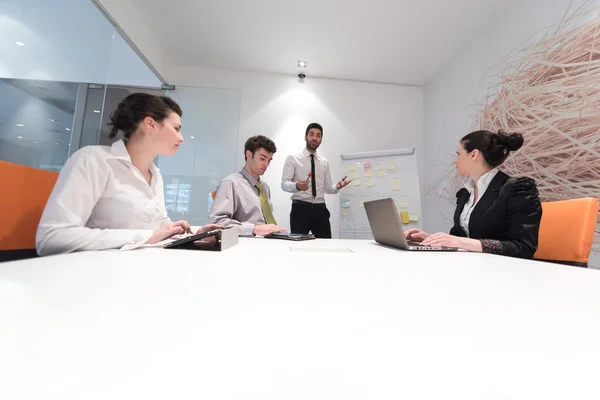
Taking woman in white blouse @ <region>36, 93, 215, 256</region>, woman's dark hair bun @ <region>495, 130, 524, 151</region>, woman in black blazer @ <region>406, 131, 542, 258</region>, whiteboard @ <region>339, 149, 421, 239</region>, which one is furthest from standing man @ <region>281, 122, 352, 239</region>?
woman in white blouse @ <region>36, 93, 215, 256</region>

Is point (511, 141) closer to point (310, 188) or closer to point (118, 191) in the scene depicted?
point (310, 188)

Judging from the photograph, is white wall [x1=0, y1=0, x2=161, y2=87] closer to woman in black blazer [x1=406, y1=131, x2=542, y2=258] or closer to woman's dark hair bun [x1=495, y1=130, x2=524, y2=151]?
woman in black blazer [x1=406, y1=131, x2=542, y2=258]

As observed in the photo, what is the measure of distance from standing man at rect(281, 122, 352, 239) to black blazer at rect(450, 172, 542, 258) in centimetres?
156

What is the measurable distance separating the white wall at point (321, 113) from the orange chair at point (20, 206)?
118 inches

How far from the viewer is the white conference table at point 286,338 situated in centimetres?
19

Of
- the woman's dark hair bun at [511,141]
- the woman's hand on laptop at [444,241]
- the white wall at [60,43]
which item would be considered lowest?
the woman's hand on laptop at [444,241]

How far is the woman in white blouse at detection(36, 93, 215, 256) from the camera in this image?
82 cm

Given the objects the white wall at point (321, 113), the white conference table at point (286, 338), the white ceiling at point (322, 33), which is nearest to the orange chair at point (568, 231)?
the white conference table at point (286, 338)

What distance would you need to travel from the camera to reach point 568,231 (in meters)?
1.27

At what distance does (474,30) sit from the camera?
10.0 ft

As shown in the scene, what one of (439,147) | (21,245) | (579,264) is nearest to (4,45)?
(21,245)

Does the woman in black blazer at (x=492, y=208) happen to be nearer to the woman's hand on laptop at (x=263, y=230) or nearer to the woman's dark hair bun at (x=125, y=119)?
the woman's hand on laptop at (x=263, y=230)

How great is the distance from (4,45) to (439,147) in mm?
4074

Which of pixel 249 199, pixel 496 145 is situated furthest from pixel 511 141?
pixel 249 199
